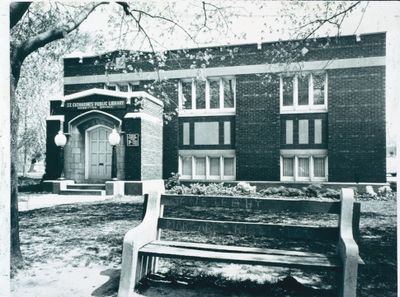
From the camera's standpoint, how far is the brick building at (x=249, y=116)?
14.2 metres

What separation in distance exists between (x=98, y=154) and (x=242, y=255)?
1237 centimetres

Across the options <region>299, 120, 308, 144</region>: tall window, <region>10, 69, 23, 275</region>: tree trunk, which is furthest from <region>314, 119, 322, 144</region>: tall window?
A: <region>10, 69, 23, 275</region>: tree trunk

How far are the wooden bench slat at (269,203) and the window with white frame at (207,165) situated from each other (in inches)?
476

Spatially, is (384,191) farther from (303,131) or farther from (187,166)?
(187,166)

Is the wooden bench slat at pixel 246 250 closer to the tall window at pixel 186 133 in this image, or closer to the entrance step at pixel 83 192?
the entrance step at pixel 83 192

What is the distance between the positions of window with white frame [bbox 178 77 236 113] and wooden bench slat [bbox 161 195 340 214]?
12367 mm

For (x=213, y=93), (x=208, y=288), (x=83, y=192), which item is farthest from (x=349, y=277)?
(x=213, y=93)

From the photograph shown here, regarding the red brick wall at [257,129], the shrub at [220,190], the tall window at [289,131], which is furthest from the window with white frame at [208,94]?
the shrub at [220,190]

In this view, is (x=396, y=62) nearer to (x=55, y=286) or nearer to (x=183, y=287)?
(x=183, y=287)

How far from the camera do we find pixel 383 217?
8531 millimetres

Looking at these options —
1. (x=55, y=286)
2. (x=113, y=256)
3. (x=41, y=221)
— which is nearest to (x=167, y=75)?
(x=41, y=221)

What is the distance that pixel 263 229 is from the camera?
372cm

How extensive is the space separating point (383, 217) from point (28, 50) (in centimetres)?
814

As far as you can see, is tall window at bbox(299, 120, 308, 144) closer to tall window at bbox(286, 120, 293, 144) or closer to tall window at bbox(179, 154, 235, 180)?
tall window at bbox(286, 120, 293, 144)
